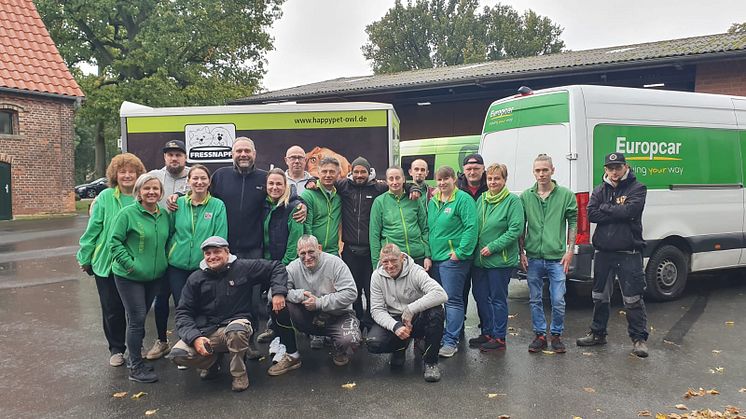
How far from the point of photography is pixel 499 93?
51.9 ft

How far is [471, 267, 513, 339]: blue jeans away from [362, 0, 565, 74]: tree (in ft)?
174

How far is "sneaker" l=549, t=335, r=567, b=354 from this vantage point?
520cm

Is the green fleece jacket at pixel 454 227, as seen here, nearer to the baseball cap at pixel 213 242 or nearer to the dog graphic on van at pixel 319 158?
the baseball cap at pixel 213 242

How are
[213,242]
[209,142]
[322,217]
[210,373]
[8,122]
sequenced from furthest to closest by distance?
[8,122]
[209,142]
[322,217]
[210,373]
[213,242]

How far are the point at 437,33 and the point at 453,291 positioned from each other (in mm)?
56350

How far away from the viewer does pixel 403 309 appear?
4.71m

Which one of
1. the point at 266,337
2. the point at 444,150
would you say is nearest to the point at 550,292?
the point at 266,337

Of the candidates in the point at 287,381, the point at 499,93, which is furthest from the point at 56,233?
the point at 287,381

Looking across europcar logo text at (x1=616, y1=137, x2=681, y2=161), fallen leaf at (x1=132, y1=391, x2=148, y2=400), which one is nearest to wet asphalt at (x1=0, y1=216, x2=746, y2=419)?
fallen leaf at (x1=132, y1=391, x2=148, y2=400)

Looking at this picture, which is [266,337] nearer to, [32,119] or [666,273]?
[666,273]

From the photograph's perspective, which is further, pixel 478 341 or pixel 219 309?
pixel 478 341

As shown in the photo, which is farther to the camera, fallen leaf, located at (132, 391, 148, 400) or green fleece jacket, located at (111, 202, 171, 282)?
green fleece jacket, located at (111, 202, 171, 282)

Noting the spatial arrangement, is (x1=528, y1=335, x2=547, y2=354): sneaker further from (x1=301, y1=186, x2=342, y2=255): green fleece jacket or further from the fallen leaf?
the fallen leaf

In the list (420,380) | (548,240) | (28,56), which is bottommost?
(420,380)
